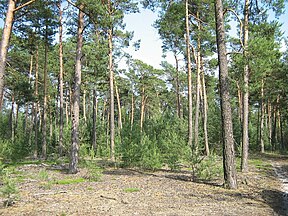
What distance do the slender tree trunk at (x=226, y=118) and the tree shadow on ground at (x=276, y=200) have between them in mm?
952

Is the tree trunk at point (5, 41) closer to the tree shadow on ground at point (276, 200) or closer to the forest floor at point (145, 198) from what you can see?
the forest floor at point (145, 198)

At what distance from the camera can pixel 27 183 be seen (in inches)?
358

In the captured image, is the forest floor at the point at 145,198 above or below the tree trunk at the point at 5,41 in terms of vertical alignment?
below

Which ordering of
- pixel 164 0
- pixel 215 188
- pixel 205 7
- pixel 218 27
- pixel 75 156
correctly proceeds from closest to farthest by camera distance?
pixel 215 188
pixel 218 27
pixel 75 156
pixel 164 0
pixel 205 7

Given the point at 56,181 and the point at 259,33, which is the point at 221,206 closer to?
the point at 56,181

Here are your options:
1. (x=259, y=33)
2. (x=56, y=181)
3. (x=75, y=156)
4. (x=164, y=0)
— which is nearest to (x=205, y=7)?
(x=164, y=0)

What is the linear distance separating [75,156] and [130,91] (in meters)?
23.8

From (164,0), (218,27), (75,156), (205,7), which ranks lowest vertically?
(75,156)

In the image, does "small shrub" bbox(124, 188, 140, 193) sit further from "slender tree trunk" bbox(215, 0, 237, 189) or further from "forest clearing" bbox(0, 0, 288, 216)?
"slender tree trunk" bbox(215, 0, 237, 189)

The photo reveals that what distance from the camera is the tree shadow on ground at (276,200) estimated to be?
598 centimetres

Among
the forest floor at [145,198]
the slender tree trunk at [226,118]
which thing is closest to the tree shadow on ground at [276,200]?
the forest floor at [145,198]

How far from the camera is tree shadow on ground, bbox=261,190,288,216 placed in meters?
5.98

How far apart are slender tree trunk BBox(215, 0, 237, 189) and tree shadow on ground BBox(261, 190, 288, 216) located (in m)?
0.95

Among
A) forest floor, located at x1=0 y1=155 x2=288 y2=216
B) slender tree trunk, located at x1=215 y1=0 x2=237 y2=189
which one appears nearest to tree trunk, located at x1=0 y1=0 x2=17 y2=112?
forest floor, located at x1=0 y1=155 x2=288 y2=216
